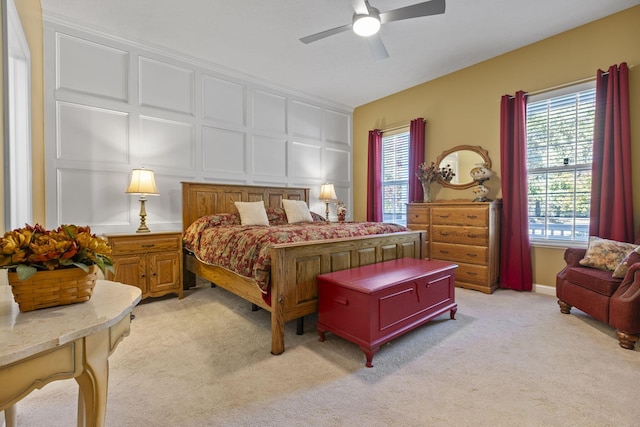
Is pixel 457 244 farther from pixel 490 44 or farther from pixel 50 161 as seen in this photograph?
pixel 50 161

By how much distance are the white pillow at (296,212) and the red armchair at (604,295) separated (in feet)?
9.83

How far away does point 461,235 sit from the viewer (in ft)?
12.9

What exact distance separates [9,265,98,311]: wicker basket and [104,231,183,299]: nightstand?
8.34ft

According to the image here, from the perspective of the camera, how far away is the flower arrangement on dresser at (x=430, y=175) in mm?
4525

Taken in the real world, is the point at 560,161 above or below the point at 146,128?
below

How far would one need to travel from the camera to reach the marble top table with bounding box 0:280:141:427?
67 centimetres

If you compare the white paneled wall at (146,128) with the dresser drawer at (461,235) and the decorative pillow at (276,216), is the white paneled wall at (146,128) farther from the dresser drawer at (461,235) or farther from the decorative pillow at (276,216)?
the dresser drawer at (461,235)

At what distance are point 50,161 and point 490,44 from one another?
5.24 metres

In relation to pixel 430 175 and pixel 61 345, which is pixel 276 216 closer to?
pixel 430 175

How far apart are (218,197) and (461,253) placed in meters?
3.39

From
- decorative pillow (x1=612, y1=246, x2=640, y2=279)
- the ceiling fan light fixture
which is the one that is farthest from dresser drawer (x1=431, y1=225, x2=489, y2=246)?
the ceiling fan light fixture

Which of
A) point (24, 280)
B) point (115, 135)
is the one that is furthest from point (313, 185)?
point (24, 280)

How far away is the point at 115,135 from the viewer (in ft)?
11.7

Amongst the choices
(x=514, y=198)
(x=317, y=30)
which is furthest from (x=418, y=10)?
(x=514, y=198)
